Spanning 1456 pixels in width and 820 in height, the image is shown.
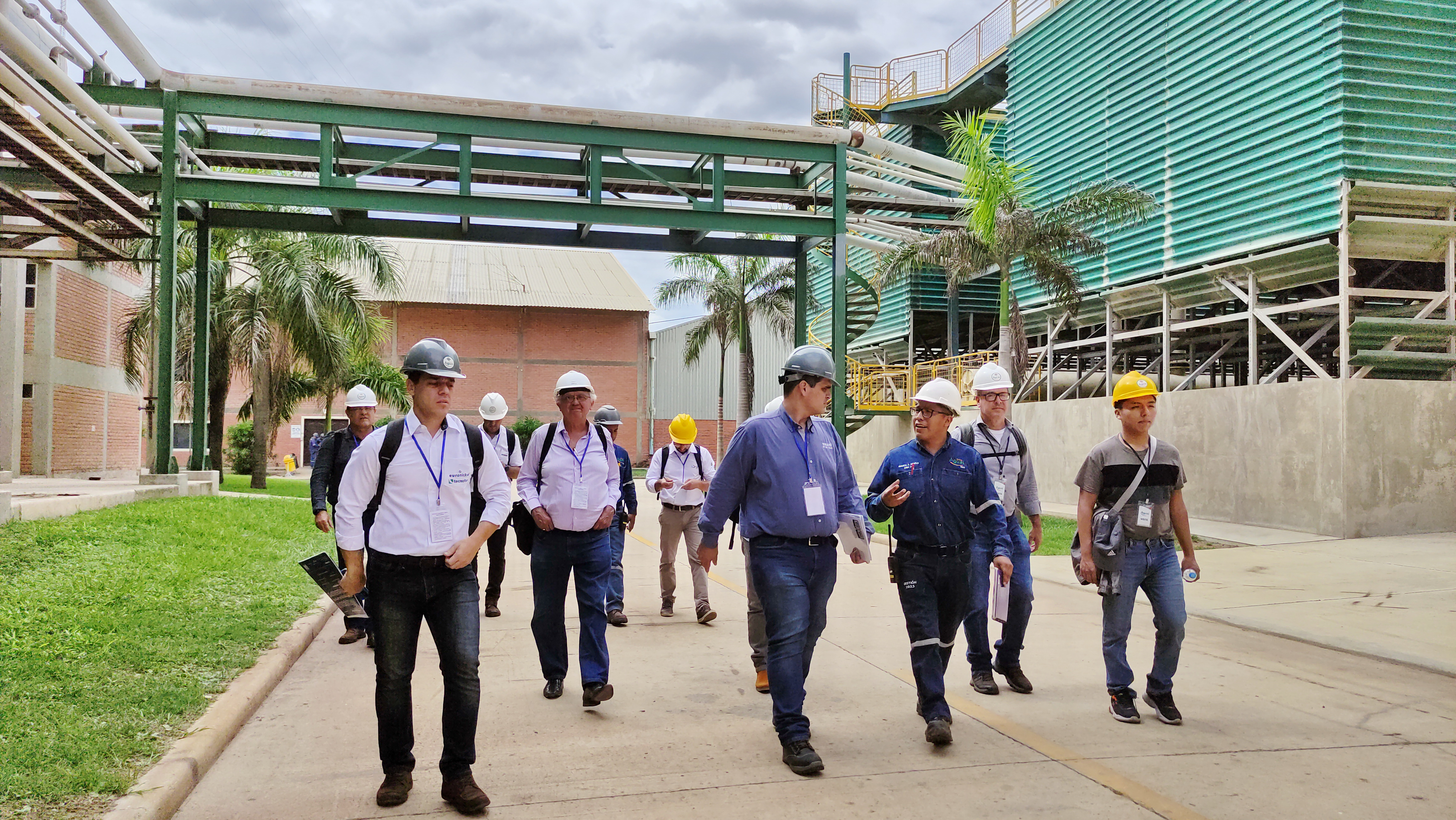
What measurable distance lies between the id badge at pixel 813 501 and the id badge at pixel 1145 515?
1.89m

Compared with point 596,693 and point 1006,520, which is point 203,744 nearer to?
point 596,693

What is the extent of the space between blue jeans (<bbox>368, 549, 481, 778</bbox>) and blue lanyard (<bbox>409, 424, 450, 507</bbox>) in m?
0.30

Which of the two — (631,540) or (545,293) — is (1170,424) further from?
(545,293)

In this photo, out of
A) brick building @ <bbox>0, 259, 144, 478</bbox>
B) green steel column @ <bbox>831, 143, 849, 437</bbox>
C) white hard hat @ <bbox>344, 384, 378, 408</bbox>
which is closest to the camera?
white hard hat @ <bbox>344, 384, 378, 408</bbox>

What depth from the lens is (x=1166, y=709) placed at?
232 inches

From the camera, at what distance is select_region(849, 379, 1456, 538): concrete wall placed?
1548 cm

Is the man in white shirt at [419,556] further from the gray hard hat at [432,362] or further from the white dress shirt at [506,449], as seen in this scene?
the white dress shirt at [506,449]

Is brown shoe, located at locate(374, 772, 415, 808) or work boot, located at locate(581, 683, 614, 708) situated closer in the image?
brown shoe, located at locate(374, 772, 415, 808)

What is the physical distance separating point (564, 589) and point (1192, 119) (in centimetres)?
1717

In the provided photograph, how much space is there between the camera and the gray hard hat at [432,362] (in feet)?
14.8

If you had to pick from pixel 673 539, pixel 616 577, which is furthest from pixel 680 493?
pixel 616 577

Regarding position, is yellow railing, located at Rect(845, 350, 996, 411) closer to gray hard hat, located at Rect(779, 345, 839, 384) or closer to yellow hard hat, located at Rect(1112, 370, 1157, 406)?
yellow hard hat, located at Rect(1112, 370, 1157, 406)

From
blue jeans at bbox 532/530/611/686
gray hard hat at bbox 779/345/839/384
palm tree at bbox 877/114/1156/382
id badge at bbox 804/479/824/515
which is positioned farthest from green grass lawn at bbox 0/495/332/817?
palm tree at bbox 877/114/1156/382

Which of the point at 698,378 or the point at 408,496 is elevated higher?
the point at 698,378
